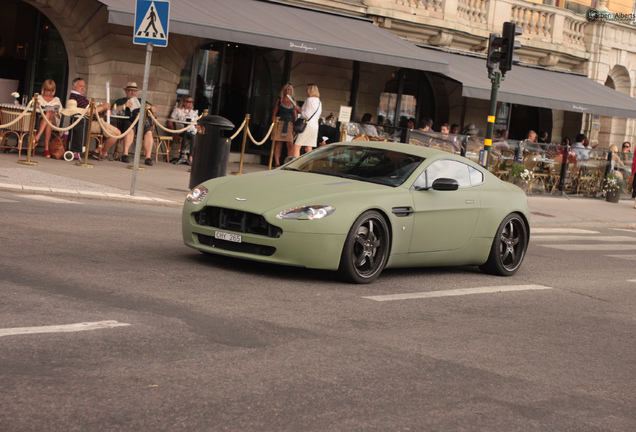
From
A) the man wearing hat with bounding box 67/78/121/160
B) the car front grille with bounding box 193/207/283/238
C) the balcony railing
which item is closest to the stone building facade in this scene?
the balcony railing

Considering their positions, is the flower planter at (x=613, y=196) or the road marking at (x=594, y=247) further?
the flower planter at (x=613, y=196)

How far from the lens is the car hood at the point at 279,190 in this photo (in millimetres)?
8656

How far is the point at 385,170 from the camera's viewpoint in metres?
9.77

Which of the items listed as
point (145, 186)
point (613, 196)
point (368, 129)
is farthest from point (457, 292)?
point (613, 196)

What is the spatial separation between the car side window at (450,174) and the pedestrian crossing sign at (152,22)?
5.38 m

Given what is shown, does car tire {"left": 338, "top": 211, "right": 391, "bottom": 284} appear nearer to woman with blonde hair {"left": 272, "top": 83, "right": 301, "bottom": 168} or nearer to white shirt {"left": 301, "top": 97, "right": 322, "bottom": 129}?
white shirt {"left": 301, "top": 97, "right": 322, "bottom": 129}

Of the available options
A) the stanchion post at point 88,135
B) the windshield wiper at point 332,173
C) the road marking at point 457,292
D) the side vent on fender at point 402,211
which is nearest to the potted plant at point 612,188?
the stanchion post at point 88,135

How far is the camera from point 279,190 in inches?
352

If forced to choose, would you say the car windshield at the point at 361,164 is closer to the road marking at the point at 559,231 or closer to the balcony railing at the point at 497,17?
the road marking at the point at 559,231

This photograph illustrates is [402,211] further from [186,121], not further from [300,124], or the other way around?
[186,121]

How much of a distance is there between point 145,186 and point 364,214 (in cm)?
834

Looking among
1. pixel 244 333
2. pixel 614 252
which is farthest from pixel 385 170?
pixel 614 252

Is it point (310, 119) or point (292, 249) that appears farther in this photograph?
point (310, 119)

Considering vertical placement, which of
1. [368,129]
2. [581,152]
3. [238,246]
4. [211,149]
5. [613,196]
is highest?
[581,152]
